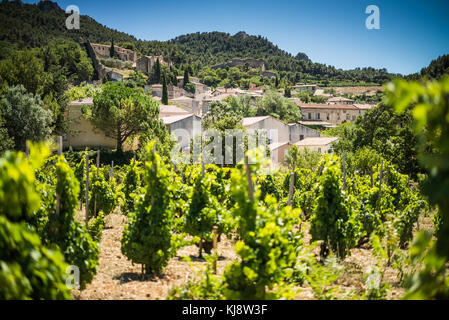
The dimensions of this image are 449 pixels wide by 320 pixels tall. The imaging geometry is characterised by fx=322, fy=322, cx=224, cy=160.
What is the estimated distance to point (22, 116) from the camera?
25781mm

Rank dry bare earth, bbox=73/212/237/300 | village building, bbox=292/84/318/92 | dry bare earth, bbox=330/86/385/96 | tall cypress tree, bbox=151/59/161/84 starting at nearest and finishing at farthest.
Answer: dry bare earth, bbox=73/212/237/300 → tall cypress tree, bbox=151/59/161/84 → dry bare earth, bbox=330/86/385/96 → village building, bbox=292/84/318/92

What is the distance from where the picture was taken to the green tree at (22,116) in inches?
995

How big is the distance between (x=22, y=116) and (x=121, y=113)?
888 cm

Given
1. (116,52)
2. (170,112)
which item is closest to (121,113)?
(170,112)

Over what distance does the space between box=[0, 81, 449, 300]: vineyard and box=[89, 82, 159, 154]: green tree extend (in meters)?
22.7

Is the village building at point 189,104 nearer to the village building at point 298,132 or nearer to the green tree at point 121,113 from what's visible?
the village building at point 298,132

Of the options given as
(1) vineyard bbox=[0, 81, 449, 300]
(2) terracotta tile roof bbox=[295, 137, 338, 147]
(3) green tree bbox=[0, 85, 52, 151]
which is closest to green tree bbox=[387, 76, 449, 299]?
(1) vineyard bbox=[0, 81, 449, 300]

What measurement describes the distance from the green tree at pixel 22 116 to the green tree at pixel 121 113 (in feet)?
19.4

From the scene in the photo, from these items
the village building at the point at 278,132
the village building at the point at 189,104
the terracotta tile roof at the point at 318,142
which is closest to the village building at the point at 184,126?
the village building at the point at 278,132

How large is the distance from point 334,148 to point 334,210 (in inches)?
1233

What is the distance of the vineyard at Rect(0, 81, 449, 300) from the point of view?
7.91 feet

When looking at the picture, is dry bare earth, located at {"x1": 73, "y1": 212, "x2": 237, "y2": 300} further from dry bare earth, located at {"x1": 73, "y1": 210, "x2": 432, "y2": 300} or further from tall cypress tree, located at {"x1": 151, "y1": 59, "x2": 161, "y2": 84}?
tall cypress tree, located at {"x1": 151, "y1": 59, "x2": 161, "y2": 84}

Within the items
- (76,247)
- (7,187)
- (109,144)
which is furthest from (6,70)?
(7,187)

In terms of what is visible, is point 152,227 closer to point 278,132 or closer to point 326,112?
point 278,132
